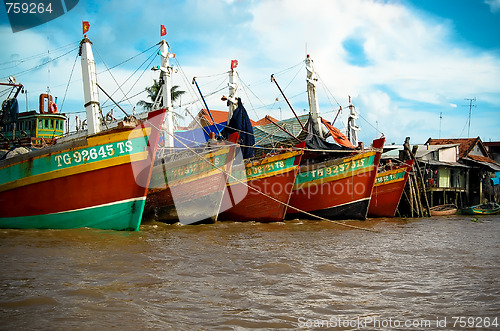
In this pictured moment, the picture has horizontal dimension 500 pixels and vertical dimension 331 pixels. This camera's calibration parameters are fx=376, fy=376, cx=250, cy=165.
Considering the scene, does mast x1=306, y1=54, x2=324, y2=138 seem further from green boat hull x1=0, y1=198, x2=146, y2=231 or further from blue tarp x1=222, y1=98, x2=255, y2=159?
green boat hull x1=0, y1=198, x2=146, y2=231

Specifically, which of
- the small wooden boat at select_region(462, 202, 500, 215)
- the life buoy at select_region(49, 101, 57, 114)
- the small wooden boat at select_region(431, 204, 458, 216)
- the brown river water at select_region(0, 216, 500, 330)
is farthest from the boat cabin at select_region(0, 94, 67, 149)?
the small wooden boat at select_region(462, 202, 500, 215)

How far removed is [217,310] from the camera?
13.7ft

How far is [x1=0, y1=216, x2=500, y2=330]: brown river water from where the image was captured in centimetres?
392

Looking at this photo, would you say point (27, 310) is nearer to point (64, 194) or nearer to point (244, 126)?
point (64, 194)

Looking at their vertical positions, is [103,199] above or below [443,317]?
above

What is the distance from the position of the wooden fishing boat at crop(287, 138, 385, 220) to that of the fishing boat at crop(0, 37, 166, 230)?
357 inches

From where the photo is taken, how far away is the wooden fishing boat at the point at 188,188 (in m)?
13.4

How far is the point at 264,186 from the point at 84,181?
752cm

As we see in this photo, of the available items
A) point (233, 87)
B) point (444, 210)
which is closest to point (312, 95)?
point (233, 87)

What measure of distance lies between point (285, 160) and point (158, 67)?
20.5 ft

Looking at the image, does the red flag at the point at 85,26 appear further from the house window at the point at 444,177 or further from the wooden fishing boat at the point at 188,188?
the house window at the point at 444,177

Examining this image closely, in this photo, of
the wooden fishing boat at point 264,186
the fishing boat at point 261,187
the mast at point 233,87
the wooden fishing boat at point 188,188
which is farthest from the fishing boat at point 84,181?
the mast at point 233,87

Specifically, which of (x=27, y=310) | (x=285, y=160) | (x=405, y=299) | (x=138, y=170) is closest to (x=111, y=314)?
(x=27, y=310)

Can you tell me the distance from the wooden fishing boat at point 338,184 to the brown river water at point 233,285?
818cm
